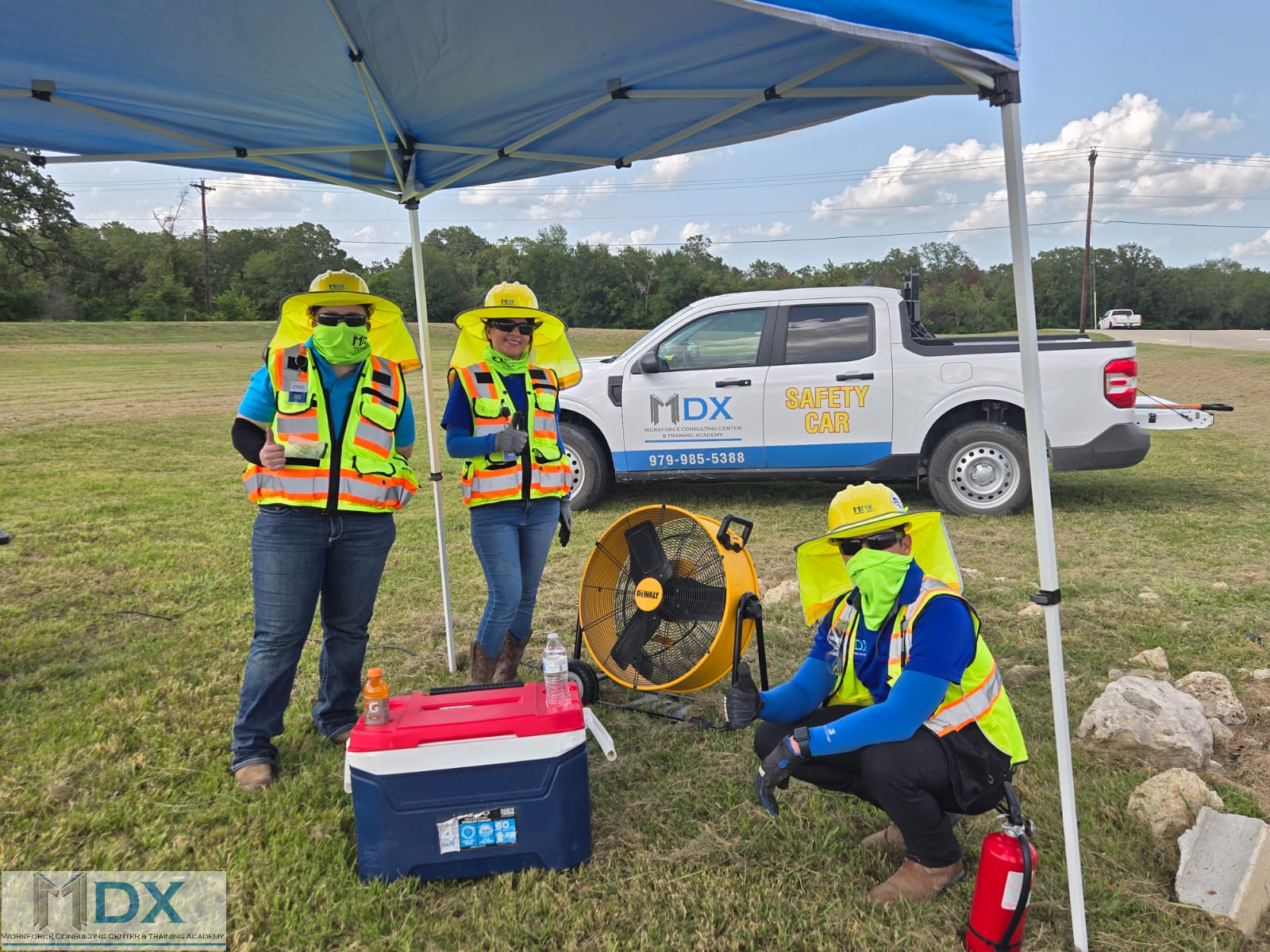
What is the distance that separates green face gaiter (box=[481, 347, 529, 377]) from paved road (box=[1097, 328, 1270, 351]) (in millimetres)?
32650

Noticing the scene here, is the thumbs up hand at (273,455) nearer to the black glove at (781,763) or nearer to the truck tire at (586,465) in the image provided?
the black glove at (781,763)

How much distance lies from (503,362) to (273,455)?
983mm

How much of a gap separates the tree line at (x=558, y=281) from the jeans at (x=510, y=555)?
4288cm

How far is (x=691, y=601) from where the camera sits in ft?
11.9

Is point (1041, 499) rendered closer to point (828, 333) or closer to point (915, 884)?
point (915, 884)

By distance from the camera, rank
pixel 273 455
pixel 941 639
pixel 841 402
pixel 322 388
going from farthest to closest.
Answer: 1. pixel 841 402
2. pixel 322 388
3. pixel 273 455
4. pixel 941 639

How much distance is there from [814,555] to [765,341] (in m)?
4.89

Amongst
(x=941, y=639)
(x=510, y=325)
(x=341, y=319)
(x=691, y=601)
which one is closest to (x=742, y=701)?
(x=941, y=639)

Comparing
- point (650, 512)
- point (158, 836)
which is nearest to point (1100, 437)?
point (650, 512)

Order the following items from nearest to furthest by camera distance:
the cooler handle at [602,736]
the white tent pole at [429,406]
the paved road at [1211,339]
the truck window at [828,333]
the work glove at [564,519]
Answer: the cooler handle at [602,736], the work glove at [564,519], the white tent pole at [429,406], the truck window at [828,333], the paved road at [1211,339]

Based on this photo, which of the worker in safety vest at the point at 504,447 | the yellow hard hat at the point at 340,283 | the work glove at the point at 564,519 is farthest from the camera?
the work glove at the point at 564,519

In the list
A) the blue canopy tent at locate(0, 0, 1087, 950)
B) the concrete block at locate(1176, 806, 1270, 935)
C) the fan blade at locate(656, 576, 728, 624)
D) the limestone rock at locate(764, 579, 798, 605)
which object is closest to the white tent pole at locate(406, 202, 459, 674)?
the blue canopy tent at locate(0, 0, 1087, 950)

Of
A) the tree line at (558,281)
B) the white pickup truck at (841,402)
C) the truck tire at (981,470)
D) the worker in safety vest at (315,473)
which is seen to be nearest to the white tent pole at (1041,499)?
the worker in safety vest at (315,473)

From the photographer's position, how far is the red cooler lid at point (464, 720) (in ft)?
8.25
